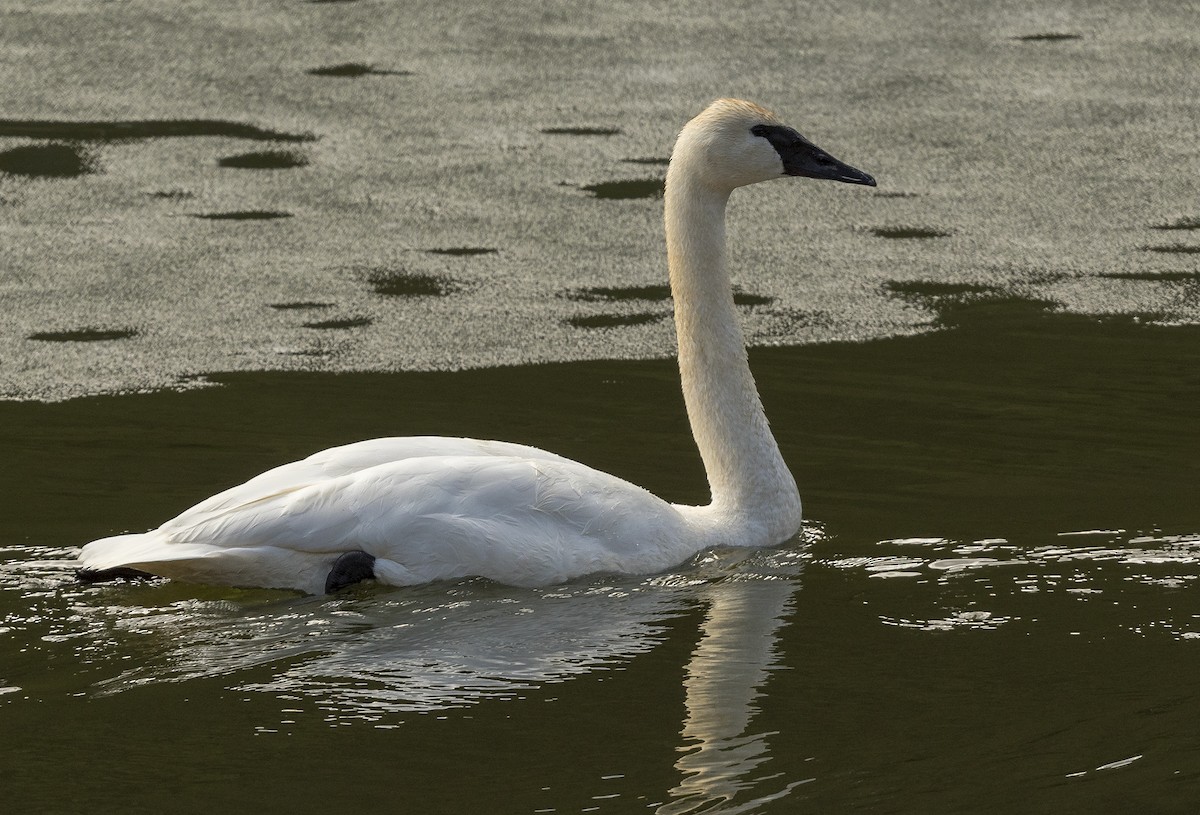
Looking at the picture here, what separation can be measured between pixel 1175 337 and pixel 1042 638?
332cm

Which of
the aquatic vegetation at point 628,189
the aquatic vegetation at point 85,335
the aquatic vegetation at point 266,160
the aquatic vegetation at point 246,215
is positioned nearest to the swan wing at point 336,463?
the aquatic vegetation at point 85,335

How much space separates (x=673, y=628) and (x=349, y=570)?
0.92 metres

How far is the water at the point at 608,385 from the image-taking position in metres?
4.41

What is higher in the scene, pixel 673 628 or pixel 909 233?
pixel 909 233

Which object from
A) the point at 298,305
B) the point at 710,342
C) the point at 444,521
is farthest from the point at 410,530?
the point at 298,305

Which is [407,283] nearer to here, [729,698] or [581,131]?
[581,131]

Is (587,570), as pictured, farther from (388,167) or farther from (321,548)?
(388,167)

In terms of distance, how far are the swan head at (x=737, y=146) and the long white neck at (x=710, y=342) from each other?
4 cm

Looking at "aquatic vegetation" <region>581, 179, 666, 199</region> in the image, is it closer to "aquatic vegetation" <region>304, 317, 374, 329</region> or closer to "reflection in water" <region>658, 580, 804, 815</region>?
"aquatic vegetation" <region>304, 317, 374, 329</region>

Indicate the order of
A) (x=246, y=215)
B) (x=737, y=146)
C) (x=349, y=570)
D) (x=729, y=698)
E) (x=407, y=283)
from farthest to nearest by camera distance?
(x=246, y=215)
(x=407, y=283)
(x=737, y=146)
(x=349, y=570)
(x=729, y=698)

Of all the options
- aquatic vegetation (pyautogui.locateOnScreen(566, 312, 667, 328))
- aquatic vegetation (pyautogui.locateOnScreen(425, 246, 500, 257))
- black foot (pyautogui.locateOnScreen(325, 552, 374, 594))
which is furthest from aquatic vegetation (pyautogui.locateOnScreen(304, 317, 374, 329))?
black foot (pyautogui.locateOnScreen(325, 552, 374, 594))

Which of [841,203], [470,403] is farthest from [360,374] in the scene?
[841,203]

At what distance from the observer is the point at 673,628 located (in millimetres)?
5258

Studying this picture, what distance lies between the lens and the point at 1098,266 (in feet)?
30.0
